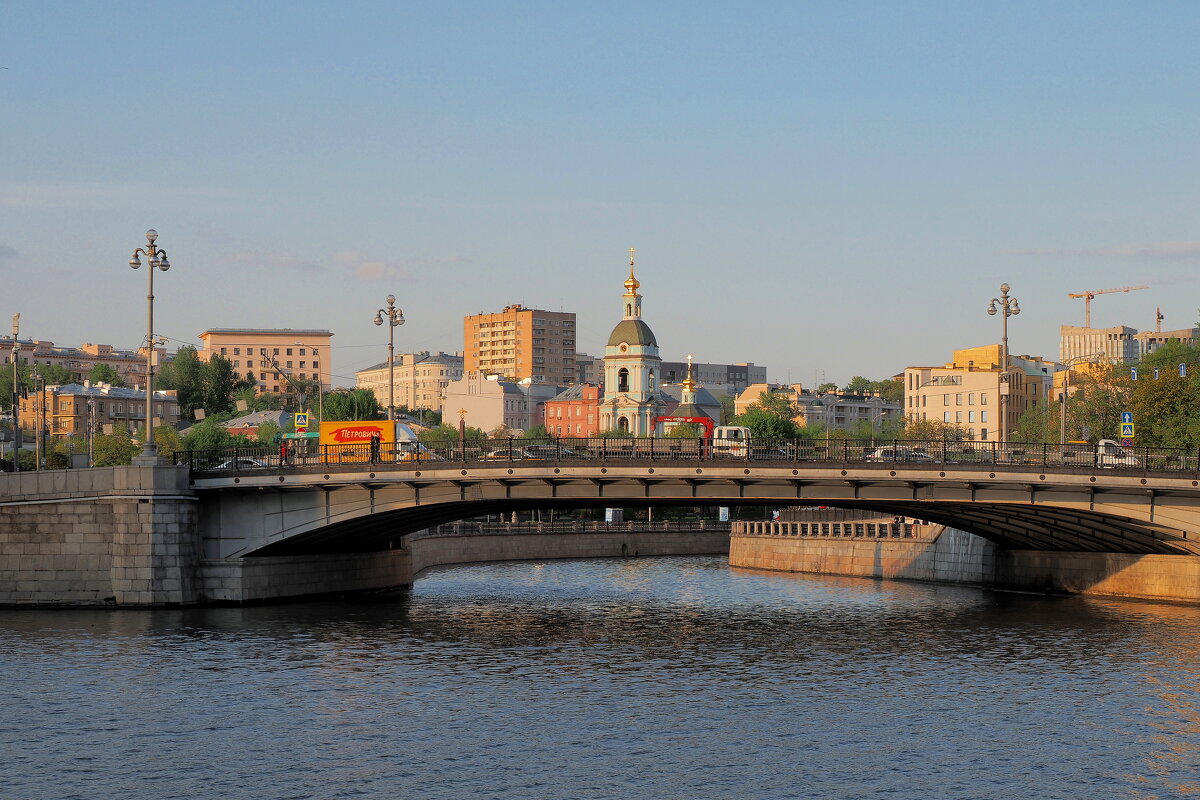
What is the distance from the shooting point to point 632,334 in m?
187

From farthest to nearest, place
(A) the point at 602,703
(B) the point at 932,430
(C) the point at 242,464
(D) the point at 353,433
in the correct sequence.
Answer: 1. (B) the point at 932,430
2. (D) the point at 353,433
3. (C) the point at 242,464
4. (A) the point at 602,703

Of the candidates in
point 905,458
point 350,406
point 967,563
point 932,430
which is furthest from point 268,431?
point 905,458

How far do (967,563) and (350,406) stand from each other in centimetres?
10107

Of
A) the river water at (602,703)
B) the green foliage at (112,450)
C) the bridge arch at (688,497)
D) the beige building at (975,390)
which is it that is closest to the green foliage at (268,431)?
the green foliage at (112,450)

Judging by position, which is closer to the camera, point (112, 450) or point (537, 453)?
point (537, 453)

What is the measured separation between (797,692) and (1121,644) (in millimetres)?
13480

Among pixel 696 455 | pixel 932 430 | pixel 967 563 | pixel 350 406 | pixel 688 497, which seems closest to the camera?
pixel 688 497

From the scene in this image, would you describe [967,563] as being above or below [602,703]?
above

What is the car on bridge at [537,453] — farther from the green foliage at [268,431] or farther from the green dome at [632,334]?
the green dome at [632,334]

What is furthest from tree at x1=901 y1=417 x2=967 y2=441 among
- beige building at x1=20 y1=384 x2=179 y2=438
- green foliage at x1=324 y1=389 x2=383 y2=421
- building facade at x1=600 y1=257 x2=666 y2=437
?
beige building at x1=20 y1=384 x2=179 y2=438

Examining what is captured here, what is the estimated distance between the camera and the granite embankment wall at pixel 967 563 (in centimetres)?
6138

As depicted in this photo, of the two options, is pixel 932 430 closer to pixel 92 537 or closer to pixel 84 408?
pixel 84 408

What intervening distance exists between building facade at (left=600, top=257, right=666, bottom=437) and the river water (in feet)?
411

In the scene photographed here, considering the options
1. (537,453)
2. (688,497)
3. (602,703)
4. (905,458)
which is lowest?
(602,703)
